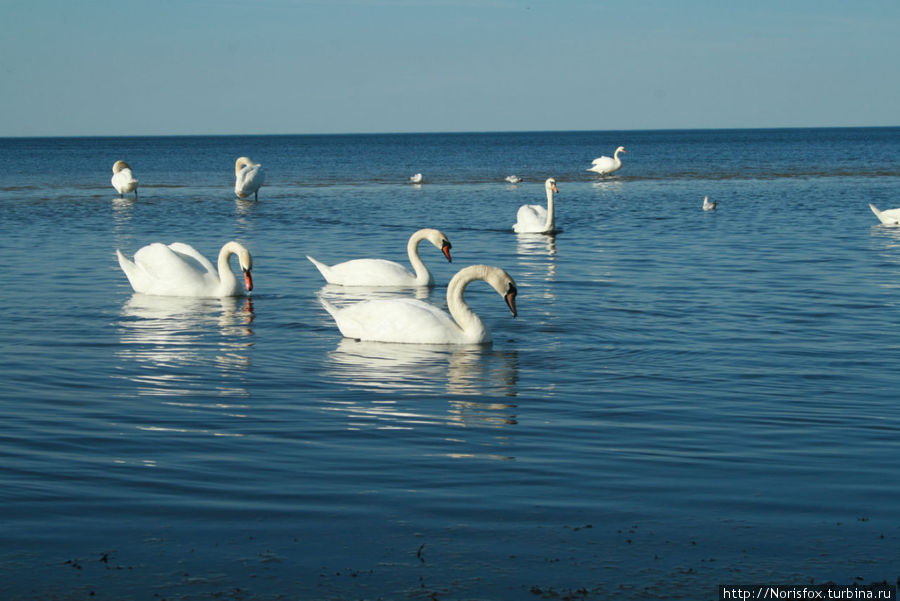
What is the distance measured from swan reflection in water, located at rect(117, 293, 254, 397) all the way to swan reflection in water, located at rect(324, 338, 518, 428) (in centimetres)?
87

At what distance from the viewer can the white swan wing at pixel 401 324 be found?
1016cm

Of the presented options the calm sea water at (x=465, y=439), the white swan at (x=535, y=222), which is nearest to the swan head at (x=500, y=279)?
the calm sea water at (x=465, y=439)

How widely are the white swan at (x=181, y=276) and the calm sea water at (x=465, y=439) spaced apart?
0.73ft

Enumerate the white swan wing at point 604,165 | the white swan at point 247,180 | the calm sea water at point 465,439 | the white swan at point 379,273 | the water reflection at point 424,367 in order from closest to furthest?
the calm sea water at point 465,439
the water reflection at point 424,367
the white swan at point 379,273
the white swan at point 247,180
the white swan wing at point 604,165

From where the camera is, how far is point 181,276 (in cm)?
1330

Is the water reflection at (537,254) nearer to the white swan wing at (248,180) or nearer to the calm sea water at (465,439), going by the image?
the calm sea water at (465,439)

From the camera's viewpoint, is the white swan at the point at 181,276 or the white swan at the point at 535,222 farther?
the white swan at the point at 535,222

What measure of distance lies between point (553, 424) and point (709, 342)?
131 inches

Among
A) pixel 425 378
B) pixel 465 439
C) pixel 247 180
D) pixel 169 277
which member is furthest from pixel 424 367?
pixel 247 180

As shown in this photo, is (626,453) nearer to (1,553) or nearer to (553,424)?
(553,424)

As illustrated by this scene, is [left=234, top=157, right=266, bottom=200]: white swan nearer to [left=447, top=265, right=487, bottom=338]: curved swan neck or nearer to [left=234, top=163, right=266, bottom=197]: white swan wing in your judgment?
[left=234, top=163, right=266, bottom=197]: white swan wing

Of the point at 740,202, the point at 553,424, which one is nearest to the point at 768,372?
the point at 553,424

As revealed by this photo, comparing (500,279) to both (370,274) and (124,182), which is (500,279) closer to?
(370,274)

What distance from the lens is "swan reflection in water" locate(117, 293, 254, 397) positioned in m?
8.52
